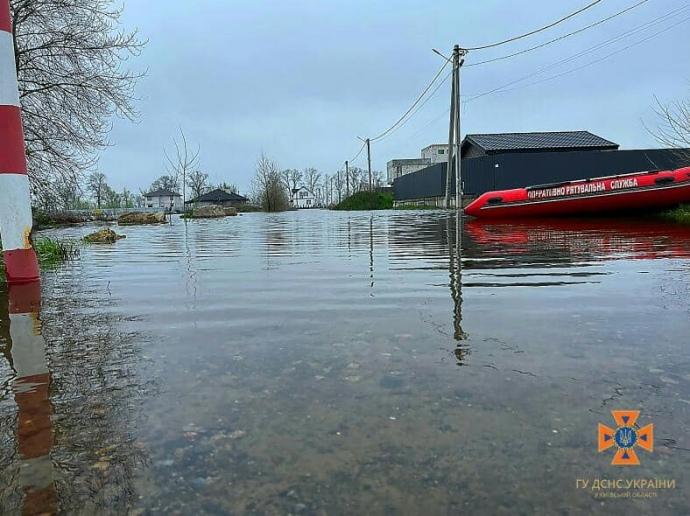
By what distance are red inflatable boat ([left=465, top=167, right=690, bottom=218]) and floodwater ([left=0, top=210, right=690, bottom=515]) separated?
35.7 ft

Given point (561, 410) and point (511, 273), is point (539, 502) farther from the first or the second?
point (511, 273)

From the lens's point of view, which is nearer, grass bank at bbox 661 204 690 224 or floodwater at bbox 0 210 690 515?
floodwater at bbox 0 210 690 515

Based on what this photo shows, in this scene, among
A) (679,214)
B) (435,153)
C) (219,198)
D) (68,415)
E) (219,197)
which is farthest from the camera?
(435,153)

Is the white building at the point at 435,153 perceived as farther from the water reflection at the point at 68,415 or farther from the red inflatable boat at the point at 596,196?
the water reflection at the point at 68,415

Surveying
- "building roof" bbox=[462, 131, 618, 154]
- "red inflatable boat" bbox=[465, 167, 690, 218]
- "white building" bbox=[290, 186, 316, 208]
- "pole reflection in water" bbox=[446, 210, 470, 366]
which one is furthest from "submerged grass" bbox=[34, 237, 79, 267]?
"white building" bbox=[290, 186, 316, 208]

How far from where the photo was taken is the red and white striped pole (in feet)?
13.4

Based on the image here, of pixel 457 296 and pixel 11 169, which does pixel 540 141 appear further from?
pixel 11 169

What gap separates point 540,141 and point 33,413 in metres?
38.6

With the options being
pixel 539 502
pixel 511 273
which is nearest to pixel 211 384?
pixel 539 502

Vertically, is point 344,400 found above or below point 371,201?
below

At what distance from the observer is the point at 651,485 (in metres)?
1.29

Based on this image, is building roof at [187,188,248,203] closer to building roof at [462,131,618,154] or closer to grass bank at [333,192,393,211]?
grass bank at [333,192,393,211]

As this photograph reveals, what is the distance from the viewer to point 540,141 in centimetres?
3597

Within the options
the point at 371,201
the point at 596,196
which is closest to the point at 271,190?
the point at 371,201
